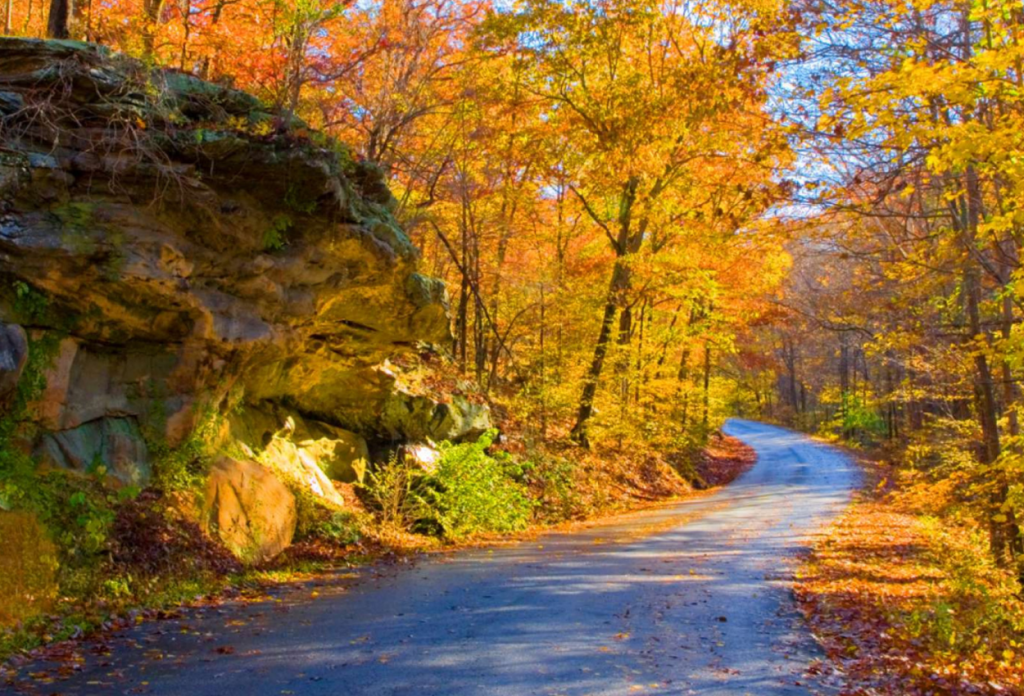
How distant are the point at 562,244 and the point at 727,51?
1343 cm

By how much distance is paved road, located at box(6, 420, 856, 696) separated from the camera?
544 centimetres

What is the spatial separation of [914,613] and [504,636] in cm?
393

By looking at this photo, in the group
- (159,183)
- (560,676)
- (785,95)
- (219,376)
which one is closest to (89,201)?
(159,183)

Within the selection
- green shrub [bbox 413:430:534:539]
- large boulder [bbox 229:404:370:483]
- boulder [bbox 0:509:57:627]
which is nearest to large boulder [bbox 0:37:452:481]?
large boulder [bbox 229:404:370:483]

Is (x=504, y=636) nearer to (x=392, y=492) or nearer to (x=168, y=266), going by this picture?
(x=168, y=266)

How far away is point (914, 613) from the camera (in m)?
7.21

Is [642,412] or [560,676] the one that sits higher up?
[642,412]

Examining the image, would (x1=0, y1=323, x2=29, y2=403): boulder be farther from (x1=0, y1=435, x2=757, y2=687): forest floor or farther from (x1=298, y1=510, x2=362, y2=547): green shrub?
(x1=298, y1=510, x2=362, y2=547): green shrub

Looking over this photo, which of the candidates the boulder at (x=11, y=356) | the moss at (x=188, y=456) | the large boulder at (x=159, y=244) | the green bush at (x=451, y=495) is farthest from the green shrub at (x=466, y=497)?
the boulder at (x=11, y=356)

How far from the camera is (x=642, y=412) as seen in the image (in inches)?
826

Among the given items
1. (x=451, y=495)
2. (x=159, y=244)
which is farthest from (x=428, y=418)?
(x=159, y=244)

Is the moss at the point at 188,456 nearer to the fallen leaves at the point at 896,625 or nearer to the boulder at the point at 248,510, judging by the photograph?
the boulder at the point at 248,510

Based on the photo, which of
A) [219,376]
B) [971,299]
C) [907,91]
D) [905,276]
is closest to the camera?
[907,91]

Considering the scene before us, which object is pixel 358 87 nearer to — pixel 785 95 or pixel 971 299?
pixel 785 95
